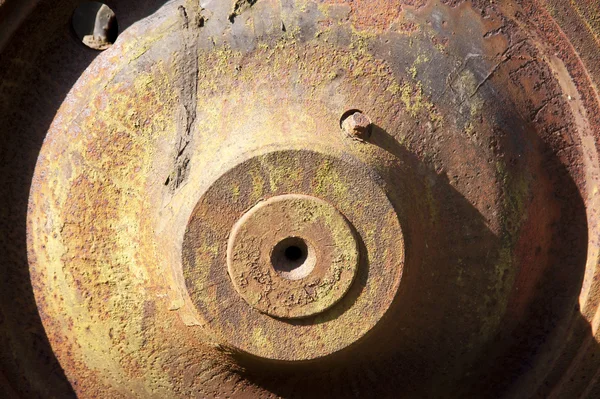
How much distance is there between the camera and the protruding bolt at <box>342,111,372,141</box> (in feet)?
6.42

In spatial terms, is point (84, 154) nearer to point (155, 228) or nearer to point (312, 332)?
point (155, 228)

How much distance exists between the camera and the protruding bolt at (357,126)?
1957mm

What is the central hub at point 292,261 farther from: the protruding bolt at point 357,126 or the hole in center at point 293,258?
the protruding bolt at point 357,126

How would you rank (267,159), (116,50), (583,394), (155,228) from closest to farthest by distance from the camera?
1. (267,159)
2. (155,228)
3. (116,50)
4. (583,394)

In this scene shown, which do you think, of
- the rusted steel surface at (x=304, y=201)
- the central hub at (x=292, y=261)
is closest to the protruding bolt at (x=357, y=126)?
the rusted steel surface at (x=304, y=201)

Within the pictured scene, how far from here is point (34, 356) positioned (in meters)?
2.25

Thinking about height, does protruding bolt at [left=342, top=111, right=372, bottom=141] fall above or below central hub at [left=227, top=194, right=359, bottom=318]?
above

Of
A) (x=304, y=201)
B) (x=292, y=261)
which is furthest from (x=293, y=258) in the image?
(x=304, y=201)

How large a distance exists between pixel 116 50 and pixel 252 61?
0.40 metres

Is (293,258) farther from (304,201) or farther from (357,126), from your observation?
(357,126)

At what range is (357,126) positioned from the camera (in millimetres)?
1953

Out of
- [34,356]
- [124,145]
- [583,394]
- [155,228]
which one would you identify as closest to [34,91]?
[124,145]

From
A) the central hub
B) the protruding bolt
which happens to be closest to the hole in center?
→ the central hub

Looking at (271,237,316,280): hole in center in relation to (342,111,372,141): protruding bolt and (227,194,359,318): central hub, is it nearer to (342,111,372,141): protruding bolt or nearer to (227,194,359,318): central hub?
(227,194,359,318): central hub
